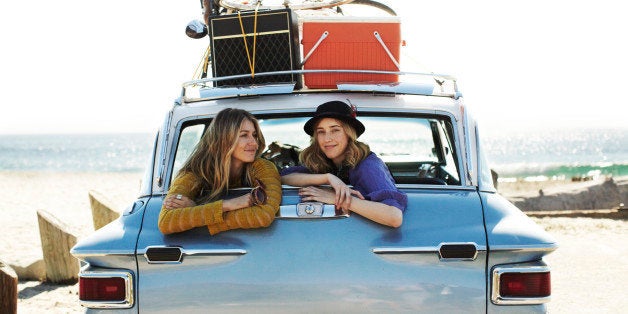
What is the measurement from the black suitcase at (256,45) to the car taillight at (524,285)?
2.35 meters

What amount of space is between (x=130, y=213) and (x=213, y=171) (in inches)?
18.3

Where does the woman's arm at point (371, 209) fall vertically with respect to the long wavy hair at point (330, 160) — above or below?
below

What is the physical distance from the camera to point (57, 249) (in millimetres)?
7781

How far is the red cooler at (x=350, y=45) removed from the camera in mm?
4840

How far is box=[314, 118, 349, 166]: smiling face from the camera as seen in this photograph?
152 inches

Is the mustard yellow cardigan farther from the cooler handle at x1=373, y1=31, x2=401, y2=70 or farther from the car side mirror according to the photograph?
the car side mirror

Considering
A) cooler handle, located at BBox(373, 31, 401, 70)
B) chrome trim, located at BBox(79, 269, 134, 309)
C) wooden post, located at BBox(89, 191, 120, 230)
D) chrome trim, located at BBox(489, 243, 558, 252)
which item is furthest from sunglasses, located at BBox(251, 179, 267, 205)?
wooden post, located at BBox(89, 191, 120, 230)

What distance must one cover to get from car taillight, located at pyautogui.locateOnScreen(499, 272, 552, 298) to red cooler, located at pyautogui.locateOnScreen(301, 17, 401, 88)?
207cm

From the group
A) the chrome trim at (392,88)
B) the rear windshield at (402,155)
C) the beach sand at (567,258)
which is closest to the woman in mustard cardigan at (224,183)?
the rear windshield at (402,155)

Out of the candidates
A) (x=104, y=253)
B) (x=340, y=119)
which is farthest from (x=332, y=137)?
(x=104, y=253)

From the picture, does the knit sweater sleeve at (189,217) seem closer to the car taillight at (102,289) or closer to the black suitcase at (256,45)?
the car taillight at (102,289)

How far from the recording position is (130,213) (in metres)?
3.42

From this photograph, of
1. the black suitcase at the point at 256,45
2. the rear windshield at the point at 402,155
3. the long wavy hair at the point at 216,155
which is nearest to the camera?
the long wavy hair at the point at 216,155

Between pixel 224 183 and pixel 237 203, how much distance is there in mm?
372
